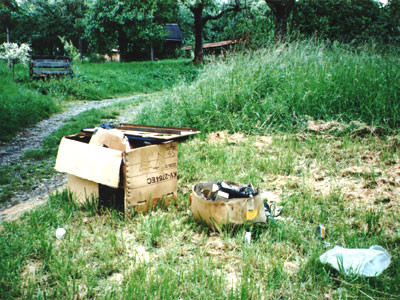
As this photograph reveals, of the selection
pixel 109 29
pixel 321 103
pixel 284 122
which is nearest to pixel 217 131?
pixel 284 122

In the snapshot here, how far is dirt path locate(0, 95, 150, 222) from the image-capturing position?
3.30 meters

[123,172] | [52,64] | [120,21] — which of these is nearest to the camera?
[123,172]

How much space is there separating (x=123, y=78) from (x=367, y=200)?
13.1 m

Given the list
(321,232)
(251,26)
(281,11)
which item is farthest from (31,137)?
(251,26)

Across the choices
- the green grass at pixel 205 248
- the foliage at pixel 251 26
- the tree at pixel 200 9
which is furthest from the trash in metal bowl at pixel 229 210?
the tree at pixel 200 9

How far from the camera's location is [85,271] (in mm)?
2080

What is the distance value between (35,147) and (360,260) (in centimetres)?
526

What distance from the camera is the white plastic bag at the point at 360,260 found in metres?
1.96

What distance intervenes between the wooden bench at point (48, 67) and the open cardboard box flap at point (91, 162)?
9099mm

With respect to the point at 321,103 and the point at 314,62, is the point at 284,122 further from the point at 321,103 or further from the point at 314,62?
the point at 314,62

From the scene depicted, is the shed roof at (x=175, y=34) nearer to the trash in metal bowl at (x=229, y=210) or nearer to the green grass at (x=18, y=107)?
the green grass at (x=18, y=107)

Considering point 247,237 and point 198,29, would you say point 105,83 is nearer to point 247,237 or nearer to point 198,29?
point 198,29

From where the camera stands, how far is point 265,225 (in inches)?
102

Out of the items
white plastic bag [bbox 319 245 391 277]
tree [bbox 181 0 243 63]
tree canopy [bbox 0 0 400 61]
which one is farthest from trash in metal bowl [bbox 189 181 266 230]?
tree [bbox 181 0 243 63]
